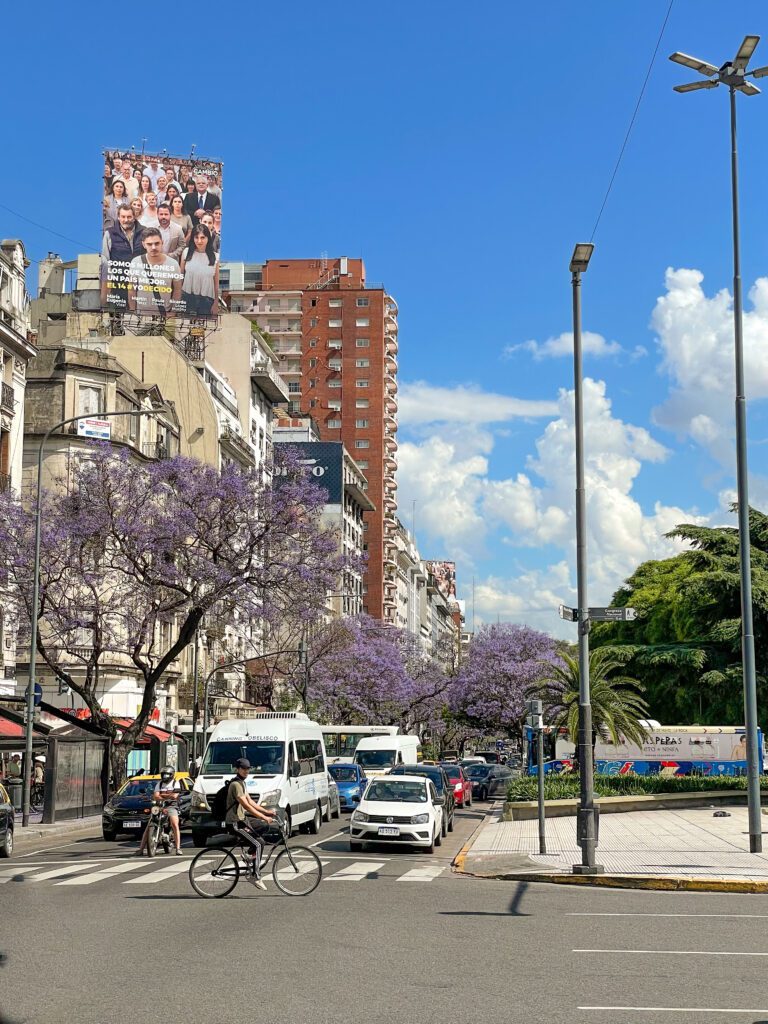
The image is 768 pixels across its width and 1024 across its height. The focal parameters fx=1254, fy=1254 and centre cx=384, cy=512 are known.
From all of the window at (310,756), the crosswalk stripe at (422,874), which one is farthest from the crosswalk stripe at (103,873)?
the window at (310,756)

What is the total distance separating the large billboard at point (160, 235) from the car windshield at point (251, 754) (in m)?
50.1

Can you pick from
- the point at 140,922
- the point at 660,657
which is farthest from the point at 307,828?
the point at 660,657

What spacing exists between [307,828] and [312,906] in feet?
51.4

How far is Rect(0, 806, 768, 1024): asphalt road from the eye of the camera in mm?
9016

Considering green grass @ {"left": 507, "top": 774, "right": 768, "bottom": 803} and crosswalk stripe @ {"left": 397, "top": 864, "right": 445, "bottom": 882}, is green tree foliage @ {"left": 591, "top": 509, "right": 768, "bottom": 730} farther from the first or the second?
crosswalk stripe @ {"left": 397, "top": 864, "right": 445, "bottom": 882}

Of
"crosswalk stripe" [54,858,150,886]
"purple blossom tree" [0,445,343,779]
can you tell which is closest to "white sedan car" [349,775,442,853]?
"crosswalk stripe" [54,858,150,886]

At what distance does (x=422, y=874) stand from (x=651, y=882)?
13.8 feet

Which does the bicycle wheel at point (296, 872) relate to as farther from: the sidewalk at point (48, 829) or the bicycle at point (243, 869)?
the sidewalk at point (48, 829)

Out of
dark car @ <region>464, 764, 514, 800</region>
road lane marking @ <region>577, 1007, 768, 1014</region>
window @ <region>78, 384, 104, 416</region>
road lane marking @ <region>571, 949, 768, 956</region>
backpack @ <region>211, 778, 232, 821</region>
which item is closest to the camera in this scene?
road lane marking @ <region>577, 1007, 768, 1014</region>

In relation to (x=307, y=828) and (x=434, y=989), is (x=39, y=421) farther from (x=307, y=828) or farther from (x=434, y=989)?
(x=434, y=989)

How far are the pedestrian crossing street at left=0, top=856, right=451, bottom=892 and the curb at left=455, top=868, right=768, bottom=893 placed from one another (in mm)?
1918

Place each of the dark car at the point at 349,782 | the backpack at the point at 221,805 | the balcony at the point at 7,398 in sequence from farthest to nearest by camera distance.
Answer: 1. the balcony at the point at 7,398
2. the dark car at the point at 349,782
3. the backpack at the point at 221,805

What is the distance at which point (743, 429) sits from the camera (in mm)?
23547

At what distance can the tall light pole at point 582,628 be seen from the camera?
19625 mm
